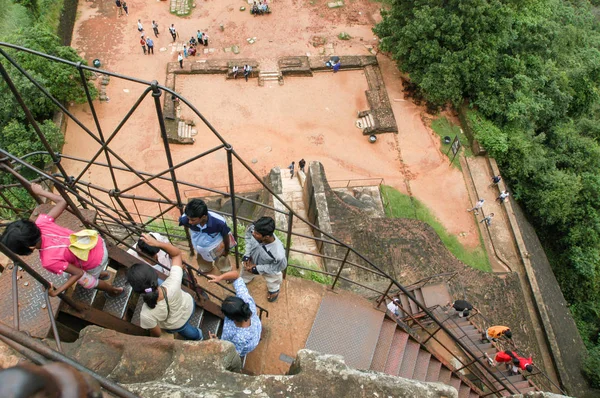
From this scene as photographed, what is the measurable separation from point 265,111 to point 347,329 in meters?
12.0

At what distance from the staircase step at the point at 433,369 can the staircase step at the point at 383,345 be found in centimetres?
115

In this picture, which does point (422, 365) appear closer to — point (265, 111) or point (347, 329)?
point (347, 329)

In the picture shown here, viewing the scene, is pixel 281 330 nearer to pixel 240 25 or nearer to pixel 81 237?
pixel 81 237

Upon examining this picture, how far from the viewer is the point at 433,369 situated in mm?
6566

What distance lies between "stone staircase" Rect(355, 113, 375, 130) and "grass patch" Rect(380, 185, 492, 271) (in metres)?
2.77

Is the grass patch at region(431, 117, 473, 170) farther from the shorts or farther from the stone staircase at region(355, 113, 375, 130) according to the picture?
the shorts

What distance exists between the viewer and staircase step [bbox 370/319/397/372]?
5.67 m

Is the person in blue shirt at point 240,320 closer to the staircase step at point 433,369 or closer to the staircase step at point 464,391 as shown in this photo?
the staircase step at point 433,369

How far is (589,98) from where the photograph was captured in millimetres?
18828

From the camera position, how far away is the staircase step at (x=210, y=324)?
5.46 m

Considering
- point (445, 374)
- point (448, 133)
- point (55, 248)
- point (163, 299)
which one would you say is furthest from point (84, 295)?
point (448, 133)

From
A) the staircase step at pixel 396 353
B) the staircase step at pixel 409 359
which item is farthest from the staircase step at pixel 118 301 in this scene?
the staircase step at pixel 409 359

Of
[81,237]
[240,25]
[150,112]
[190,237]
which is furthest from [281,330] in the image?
[240,25]

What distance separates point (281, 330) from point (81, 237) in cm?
281
